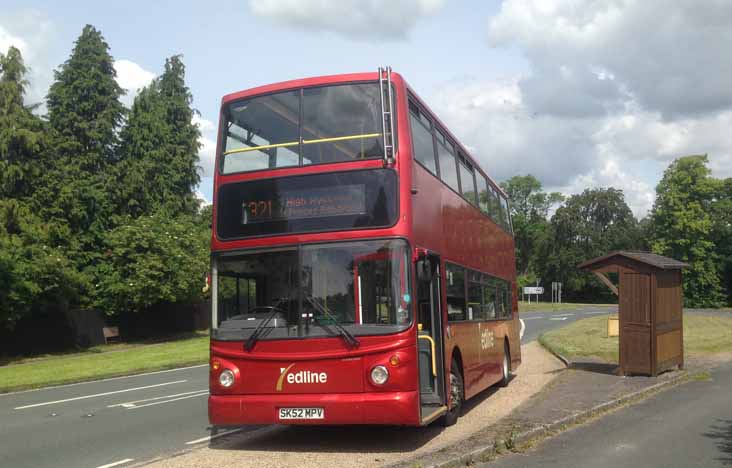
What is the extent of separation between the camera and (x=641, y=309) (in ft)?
51.8

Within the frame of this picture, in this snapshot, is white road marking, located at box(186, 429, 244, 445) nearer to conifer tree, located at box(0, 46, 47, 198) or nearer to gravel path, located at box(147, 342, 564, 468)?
gravel path, located at box(147, 342, 564, 468)

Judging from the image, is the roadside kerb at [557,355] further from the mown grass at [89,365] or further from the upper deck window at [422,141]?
the mown grass at [89,365]

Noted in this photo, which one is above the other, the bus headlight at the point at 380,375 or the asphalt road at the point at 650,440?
the bus headlight at the point at 380,375

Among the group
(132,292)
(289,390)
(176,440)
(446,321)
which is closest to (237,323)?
(289,390)

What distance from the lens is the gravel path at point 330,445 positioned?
8.45 metres

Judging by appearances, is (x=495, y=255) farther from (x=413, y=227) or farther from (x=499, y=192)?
(x=413, y=227)

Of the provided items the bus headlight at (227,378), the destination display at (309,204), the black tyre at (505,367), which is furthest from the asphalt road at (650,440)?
the black tyre at (505,367)

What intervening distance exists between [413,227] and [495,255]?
277 inches

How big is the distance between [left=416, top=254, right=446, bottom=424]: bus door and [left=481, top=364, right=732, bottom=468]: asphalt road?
131cm

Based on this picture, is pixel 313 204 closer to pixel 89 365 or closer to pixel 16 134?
pixel 89 365

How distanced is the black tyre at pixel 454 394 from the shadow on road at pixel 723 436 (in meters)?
3.26

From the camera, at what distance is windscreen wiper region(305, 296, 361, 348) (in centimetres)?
874

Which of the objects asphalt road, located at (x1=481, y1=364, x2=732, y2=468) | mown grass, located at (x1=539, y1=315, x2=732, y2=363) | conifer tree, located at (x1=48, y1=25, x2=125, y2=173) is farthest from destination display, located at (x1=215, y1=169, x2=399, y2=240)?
conifer tree, located at (x1=48, y1=25, x2=125, y2=173)

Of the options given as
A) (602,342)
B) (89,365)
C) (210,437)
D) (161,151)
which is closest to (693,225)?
(161,151)
